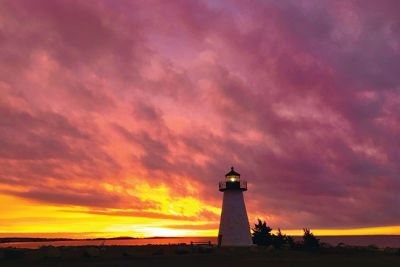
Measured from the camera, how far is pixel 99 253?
4150 centimetres

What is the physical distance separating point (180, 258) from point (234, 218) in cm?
1192

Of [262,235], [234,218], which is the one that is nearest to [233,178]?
[234,218]

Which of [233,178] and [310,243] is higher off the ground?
[233,178]

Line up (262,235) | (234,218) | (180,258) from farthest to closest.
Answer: (262,235), (234,218), (180,258)

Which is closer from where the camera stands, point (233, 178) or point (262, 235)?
point (233, 178)

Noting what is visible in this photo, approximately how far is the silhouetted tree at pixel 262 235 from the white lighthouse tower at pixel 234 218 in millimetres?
8614

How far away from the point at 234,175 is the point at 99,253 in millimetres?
18310

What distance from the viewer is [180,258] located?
1528 inches

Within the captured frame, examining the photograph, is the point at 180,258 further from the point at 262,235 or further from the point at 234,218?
the point at 262,235

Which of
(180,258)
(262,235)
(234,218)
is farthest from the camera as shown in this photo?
(262,235)

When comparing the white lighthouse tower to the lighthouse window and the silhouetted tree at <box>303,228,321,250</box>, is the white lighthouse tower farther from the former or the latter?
the silhouetted tree at <box>303,228,321,250</box>

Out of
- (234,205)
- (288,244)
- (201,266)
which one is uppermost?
(234,205)

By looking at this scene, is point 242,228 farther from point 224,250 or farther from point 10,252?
point 10,252

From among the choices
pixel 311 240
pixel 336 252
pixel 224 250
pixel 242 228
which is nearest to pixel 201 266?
pixel 224 250
